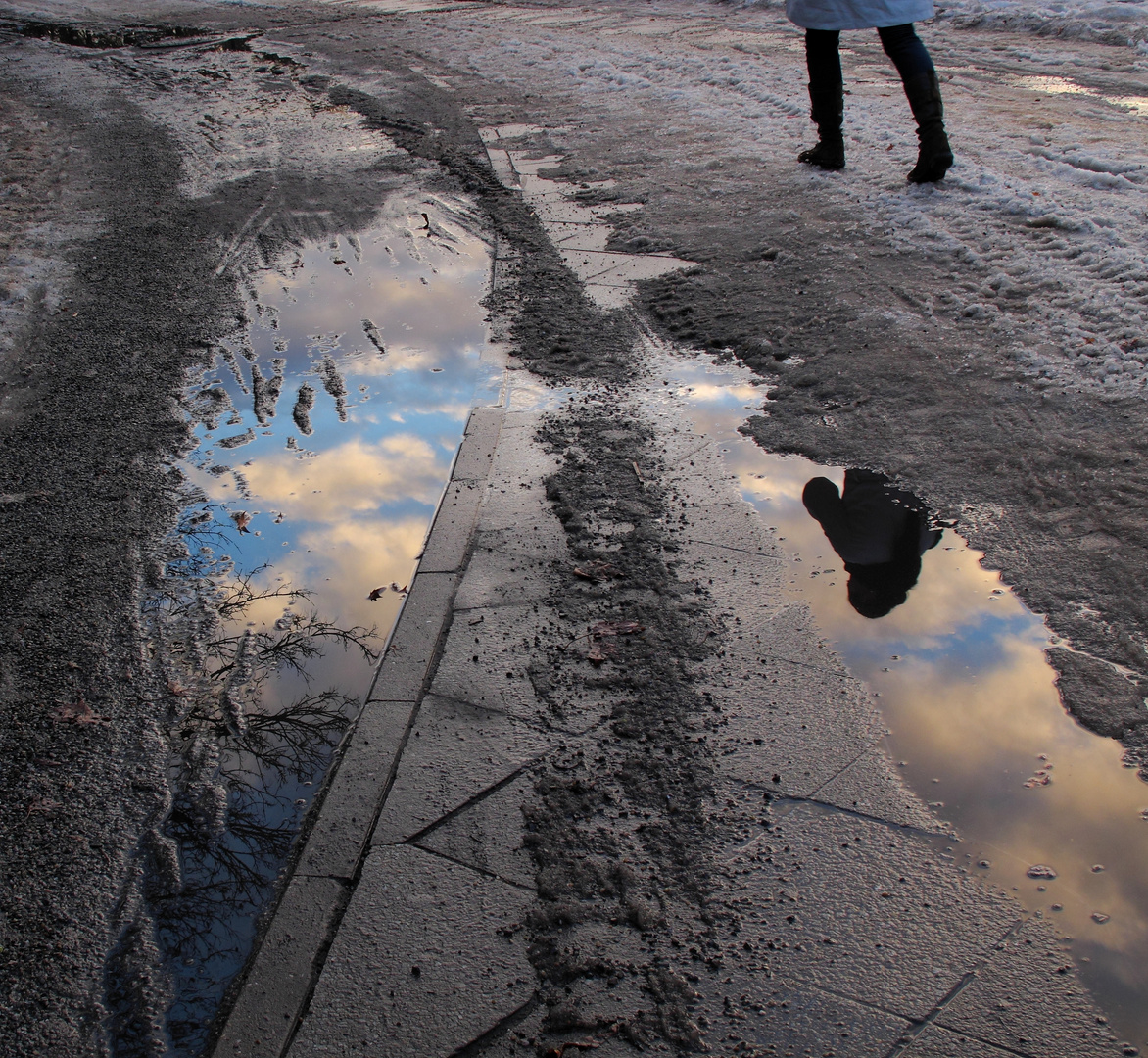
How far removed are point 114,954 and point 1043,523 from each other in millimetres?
3348

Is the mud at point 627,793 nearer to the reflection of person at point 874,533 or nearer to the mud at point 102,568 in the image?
the reflection of person at point 874,533

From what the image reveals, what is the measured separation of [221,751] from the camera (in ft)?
9.25

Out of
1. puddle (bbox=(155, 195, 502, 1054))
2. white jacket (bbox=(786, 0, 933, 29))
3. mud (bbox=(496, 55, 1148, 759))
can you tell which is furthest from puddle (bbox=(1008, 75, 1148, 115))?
puddle (bbox=(155, 195, 502, 1054))

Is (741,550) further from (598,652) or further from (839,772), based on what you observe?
(839,772)

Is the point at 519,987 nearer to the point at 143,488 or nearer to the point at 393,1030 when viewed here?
the point at 393,1030

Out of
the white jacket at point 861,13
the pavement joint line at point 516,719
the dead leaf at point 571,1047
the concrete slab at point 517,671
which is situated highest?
the white jacket at point 861,13

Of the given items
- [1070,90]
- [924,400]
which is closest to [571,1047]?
[924,400]

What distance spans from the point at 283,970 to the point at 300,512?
86.0 inches

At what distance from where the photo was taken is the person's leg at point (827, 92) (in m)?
6.68

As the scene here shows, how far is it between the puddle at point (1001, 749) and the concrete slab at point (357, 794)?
1498mm

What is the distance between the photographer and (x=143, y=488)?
3998mm

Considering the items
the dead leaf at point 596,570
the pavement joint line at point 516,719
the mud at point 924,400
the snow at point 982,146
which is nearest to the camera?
the pavement joint line at point 516,719

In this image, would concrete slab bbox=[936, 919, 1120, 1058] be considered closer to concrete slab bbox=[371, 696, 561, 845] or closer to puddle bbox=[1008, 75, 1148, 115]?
concrete slab bbox=[371, 696, 561, 845]

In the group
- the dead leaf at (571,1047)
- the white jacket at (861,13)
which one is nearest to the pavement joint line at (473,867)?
the dead leaf at (571,1047)
